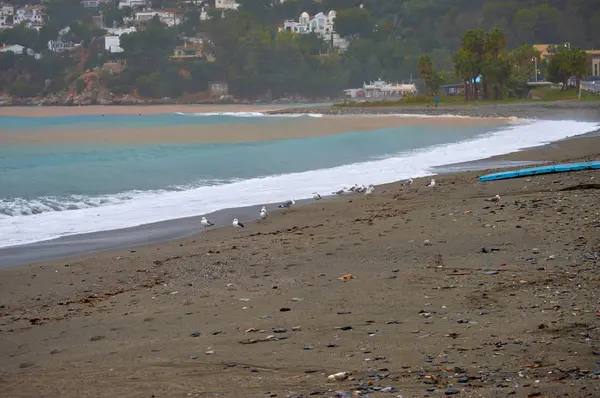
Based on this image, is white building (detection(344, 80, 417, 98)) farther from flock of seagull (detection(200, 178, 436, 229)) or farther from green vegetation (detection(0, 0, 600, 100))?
flock of seagull (detection(200, 178, 436, 229))

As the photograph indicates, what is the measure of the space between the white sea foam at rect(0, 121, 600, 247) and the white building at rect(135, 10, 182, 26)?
15269 centimetres

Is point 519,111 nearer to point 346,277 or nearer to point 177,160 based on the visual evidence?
point 177,160

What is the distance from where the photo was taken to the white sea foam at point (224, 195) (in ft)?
43.9

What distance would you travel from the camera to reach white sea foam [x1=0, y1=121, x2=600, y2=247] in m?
13.4

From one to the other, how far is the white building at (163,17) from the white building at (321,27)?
2247 cm

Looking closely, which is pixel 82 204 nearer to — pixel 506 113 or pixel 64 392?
pixel 64 392

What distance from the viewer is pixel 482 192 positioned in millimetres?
13656

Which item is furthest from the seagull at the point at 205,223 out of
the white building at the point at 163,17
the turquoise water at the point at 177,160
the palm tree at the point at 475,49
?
the white building at the point at 163,17

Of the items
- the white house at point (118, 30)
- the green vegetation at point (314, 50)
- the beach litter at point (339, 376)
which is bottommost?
the beach litter at point (339, 376)

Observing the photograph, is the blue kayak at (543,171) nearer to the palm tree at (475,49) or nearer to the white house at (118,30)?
the palm tree at (475,49)

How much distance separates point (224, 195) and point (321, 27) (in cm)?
15490

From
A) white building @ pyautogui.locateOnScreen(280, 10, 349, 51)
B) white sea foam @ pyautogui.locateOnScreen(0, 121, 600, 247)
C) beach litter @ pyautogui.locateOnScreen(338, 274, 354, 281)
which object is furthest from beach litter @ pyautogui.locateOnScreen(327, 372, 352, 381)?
white building @ pyautogui.locateOnScreen(280, 10, 349, 51)

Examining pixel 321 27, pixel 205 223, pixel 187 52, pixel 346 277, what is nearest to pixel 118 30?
pixel 187 52

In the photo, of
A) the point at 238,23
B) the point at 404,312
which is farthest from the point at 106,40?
the point at 404,312
